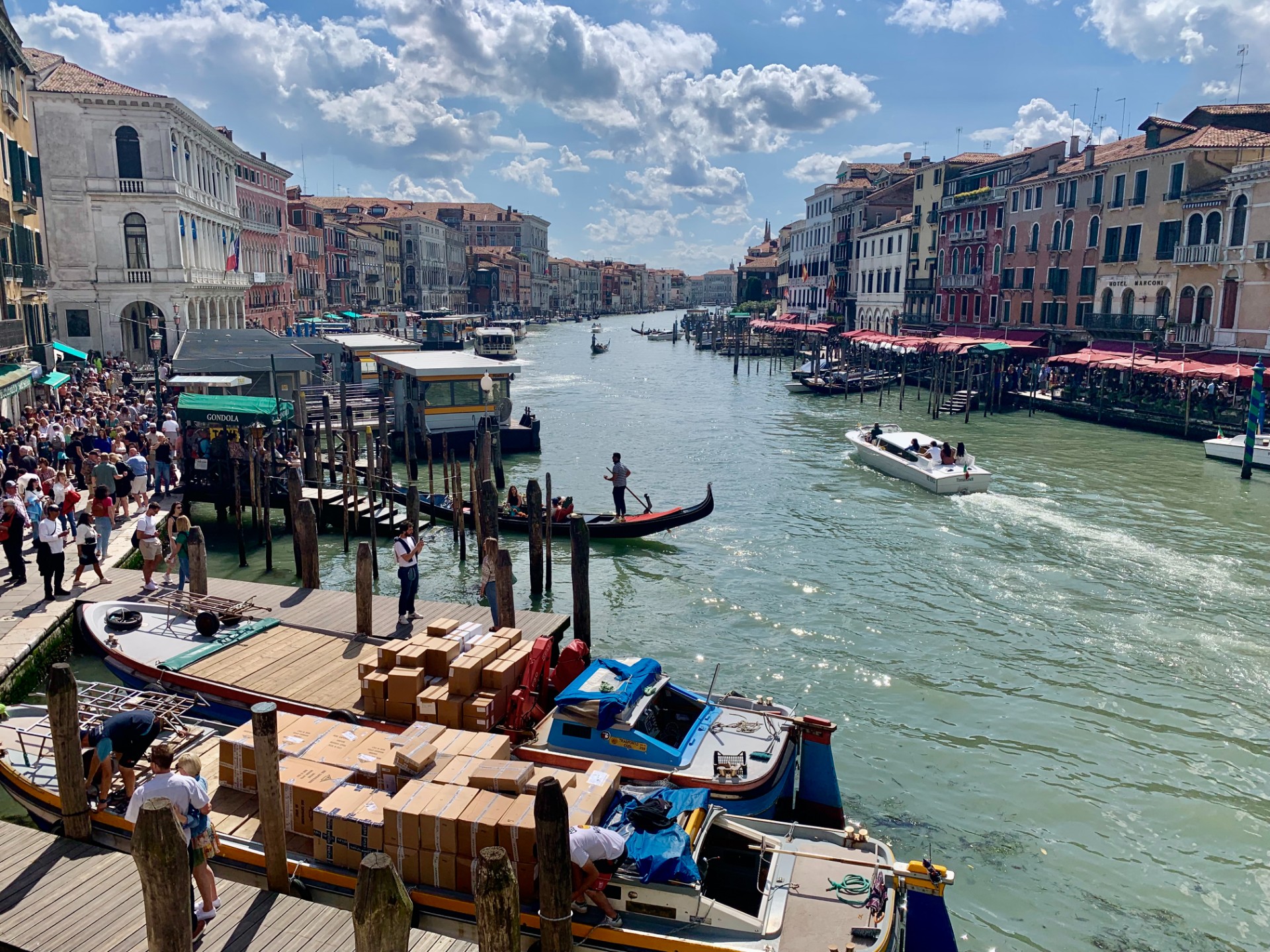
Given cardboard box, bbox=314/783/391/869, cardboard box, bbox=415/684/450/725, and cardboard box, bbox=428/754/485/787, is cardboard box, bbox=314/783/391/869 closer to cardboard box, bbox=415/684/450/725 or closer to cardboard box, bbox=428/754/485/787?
cardboard box, bbox=428/754/485/787

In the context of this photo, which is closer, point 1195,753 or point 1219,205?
point 1195,753

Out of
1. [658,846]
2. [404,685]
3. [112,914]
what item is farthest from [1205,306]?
[112,914]

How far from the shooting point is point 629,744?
9133 millimetres

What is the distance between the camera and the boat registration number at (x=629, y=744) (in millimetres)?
9109

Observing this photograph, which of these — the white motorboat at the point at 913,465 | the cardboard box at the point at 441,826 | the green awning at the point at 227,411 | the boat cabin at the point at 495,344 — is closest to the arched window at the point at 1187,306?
the white motorboat at the point at 913,465

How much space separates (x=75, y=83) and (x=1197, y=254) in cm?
4312

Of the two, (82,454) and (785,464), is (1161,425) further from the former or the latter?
(82,454)

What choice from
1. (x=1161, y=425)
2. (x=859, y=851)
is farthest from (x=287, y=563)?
(x=1161, y=425)

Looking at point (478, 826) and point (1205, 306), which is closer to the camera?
point (478, 826)

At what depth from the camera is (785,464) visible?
30.3 m

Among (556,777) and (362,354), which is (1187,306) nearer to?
(362,354)

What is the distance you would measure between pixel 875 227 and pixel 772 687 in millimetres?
62037

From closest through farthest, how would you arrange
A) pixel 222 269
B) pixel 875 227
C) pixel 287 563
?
1. pixel 287 563
2. pixel 222 269
3. pixel 875 227

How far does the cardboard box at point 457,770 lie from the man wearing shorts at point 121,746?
2.53m
